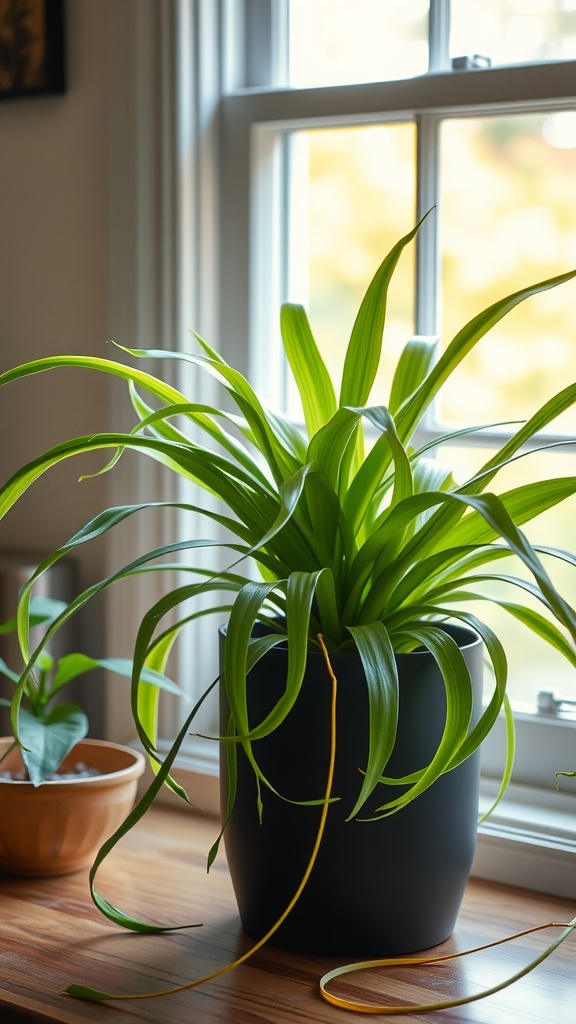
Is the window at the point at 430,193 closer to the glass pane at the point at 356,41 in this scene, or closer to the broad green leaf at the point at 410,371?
the glass pane at the point at 356,41

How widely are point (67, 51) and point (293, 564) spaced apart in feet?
3.20

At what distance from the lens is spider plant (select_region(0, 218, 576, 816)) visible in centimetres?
107

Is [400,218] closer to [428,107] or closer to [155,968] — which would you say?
[428,107]

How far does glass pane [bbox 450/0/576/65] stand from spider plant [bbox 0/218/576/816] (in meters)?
0.47

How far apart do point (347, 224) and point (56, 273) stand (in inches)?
18.3

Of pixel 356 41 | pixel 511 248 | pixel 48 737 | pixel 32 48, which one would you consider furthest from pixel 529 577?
pixel 32 48

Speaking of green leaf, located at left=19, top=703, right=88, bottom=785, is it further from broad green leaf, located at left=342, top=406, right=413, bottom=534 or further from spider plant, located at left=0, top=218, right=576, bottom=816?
broad green leaf, located at left=342, top=406, right=413, bottom=534

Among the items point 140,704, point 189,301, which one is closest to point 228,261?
point 189,301

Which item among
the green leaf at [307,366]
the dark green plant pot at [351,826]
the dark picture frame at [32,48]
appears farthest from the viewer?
the dark picture frame at [32,48]

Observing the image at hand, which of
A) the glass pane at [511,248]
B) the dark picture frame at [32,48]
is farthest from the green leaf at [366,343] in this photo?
the dark picture frame at [32,48]

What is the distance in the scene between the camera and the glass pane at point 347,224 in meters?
1.57

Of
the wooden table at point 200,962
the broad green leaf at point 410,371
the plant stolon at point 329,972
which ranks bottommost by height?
the wooden table at point 200,962

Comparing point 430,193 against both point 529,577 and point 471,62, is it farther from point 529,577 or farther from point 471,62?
point 529,577

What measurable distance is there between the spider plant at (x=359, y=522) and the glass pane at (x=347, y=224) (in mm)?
374
